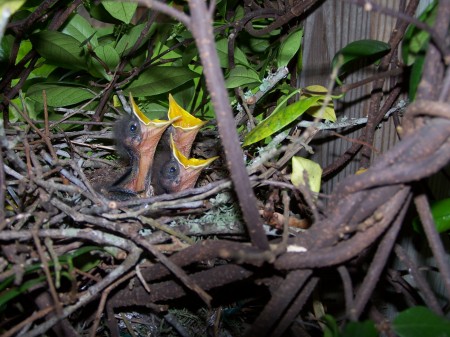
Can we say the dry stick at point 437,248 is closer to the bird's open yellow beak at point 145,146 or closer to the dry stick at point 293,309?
the dry stick at point 293,309

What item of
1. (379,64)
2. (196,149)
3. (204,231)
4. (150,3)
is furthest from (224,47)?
(150,3)

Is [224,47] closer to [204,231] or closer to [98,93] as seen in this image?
[98,93]

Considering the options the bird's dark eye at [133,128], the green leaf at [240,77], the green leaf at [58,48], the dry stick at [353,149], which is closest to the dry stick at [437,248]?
the dry stick at [353,149]

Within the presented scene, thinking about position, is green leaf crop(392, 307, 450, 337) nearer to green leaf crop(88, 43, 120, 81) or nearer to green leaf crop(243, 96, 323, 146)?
green leaf crop(243, 96, 323, 146)

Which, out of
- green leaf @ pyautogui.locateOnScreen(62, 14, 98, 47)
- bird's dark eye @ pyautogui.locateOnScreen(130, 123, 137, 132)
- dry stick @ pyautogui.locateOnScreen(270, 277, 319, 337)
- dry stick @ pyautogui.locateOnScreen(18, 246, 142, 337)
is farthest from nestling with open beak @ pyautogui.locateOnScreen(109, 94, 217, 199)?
dry stick @ pyautogui.locateOnScreen(270, 277, 319, 337)

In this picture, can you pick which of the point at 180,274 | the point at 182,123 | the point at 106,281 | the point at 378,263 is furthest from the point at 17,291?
the point at 182,123

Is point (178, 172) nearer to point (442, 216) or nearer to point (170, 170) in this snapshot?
point (170, 170)
